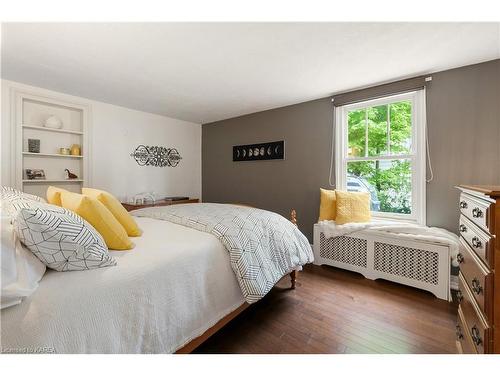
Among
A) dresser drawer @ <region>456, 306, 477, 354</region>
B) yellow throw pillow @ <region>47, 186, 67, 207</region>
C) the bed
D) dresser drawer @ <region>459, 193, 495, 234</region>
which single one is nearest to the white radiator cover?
dresser drawer @ <region>456, 306, 477, 354</region>

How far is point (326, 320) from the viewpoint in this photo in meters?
1.80

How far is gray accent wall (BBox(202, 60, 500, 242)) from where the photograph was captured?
219 centimetres

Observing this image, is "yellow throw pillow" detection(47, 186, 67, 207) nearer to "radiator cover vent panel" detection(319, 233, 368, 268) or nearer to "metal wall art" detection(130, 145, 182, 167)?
"metal wall art" detection(130, 145, 182, 167)

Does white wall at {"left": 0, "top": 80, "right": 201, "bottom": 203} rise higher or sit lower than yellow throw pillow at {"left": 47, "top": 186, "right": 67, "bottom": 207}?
higher

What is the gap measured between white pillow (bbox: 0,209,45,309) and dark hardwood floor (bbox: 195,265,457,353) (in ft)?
3.48

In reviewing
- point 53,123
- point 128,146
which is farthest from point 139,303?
point 128,146

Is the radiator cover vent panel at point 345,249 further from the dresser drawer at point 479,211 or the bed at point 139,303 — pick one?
the bed at point 139,303

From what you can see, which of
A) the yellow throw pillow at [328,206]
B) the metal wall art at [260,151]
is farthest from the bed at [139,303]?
the metal wall art at [260,151]

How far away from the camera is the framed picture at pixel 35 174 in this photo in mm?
2822

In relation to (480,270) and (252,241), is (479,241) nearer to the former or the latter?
(480,270)

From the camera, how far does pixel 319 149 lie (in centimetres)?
325

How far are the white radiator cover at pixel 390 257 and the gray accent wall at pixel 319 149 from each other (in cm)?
42

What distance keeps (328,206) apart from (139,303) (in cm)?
247
